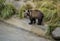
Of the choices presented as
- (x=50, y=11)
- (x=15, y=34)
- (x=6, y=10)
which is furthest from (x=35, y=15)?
(x=6, y=10)

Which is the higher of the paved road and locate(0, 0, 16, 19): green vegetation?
locate(0, 0, 16, 19): green vegetation

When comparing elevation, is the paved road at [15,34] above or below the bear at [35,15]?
below

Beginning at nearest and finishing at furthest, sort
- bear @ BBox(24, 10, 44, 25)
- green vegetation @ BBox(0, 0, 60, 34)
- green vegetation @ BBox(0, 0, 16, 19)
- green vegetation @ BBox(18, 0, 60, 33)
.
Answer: green vegetation @ BBox(18, 0, 60, 33)
bear @ BBox(24, 10, 44, 25)
green vegetation @ BBox(0, 0, 60, 34)
green vegetation @ BBox(0, 0, 16, 19)

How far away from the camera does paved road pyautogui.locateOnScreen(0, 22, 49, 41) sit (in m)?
7.09

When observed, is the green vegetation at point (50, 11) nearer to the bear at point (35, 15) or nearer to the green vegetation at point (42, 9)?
the green vegetation at point (42, 9)

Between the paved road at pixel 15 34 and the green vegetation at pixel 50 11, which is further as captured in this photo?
the green vegetation at pixel 50 11

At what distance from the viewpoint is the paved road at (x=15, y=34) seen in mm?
7094

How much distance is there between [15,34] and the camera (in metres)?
7.53

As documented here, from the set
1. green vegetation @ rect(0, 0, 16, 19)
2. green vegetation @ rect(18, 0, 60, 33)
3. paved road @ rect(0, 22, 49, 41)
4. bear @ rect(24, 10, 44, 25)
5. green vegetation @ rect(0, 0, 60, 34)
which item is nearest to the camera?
paved road @ rect(0, 22, 49, 41)

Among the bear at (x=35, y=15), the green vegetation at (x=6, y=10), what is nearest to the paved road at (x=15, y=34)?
the bear at (x=35, y=15)

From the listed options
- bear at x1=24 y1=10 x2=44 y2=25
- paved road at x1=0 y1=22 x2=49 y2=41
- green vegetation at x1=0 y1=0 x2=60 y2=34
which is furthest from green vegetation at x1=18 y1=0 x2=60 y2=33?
paved road at x1=0 y1=22 x2=49 y2=41

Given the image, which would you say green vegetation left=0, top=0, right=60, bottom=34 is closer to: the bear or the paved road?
the bear

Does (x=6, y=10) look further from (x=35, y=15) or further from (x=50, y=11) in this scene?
(x=50, y=11)

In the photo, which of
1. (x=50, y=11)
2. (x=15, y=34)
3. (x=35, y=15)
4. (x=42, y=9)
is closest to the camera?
(x=15, y=34)
